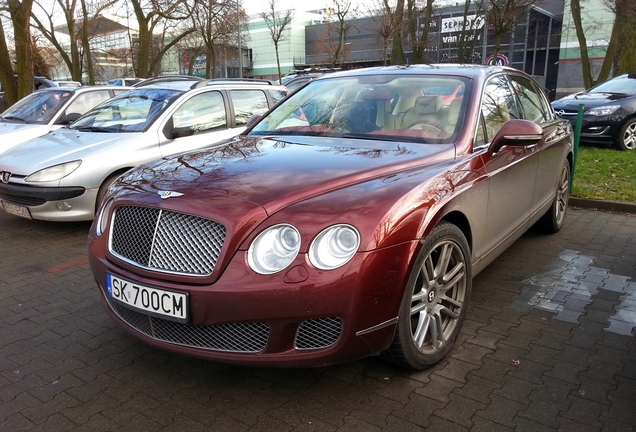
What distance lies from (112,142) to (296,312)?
443 cm

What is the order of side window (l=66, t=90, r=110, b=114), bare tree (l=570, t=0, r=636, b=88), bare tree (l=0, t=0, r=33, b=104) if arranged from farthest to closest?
bare tree (l=570, t=0, r=636, b=88) < bare tree (l=0, t=0, r=33, b=104) < side window (l=66, t=90, r=110, b=114)

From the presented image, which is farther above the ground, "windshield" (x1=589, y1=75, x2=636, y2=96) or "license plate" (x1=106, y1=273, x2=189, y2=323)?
"windshield" (x1=589, y1=75, x2=636, y2=96)

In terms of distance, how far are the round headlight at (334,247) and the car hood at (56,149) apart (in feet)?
13.8

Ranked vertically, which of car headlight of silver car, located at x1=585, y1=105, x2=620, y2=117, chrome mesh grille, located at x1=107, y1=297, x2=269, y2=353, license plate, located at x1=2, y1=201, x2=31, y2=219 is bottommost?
license plate, located at x1=2, y1=201, x2=31, y2=219

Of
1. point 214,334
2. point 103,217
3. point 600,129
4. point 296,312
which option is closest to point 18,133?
point 103,217

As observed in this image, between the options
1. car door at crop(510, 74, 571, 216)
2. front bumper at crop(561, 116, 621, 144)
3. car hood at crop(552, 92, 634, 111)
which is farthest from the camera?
car hood at crop(552, 92, 634, 111)

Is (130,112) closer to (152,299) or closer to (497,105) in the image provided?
(497,105)

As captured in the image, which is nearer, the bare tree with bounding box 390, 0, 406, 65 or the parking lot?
the parking lot

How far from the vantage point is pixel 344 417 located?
2607 mm

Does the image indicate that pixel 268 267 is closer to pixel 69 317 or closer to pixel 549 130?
pixel 69 317

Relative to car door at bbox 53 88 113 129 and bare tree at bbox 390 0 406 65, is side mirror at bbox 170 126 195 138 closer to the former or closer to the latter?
car door at bbox 53 88 113 129

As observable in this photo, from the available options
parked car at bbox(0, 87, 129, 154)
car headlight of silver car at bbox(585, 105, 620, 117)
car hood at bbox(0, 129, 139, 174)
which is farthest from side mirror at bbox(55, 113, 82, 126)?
car headlight of silver car at bbox(585, 105, 620, 117)

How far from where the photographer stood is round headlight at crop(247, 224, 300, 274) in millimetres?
2434

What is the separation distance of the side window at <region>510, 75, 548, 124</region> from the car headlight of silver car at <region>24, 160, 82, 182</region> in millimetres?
4434
